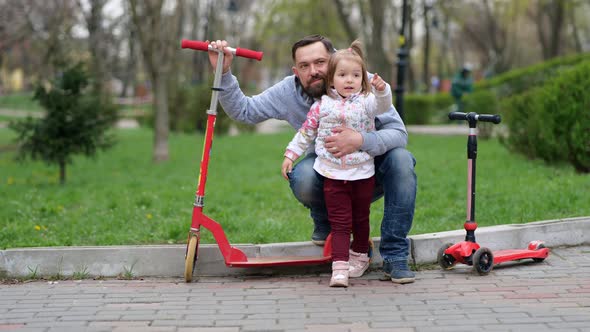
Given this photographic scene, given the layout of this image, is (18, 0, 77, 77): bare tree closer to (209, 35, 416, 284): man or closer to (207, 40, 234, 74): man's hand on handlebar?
(209, 35, 416, 284): man

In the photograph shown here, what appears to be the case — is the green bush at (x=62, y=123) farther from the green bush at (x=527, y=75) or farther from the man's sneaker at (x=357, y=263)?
the green bush at (x=527, y=75)

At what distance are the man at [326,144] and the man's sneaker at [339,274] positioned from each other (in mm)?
310

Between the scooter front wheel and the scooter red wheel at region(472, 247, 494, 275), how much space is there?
178 centimetres

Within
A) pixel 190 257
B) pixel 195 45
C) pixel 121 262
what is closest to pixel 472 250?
pixel 190 257

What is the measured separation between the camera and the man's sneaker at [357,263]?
5314 millimetres

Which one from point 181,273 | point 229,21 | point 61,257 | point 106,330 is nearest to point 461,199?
point 181,273

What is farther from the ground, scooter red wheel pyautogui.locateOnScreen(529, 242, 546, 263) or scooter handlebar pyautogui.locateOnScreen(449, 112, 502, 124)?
scooter handlebar pyautogui.locateOnScreen(449, 112, 502, 124)

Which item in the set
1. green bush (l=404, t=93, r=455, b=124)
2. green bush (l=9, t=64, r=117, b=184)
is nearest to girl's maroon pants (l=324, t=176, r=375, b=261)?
green bush (l=9, t=64, r=117, b=184)

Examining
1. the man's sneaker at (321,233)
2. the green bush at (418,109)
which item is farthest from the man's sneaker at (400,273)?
the green bush at (418,109)

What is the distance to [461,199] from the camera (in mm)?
7898

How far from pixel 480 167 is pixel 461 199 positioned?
2.41 metres

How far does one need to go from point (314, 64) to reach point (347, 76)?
1.27 feet

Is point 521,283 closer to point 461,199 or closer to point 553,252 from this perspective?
point 553,252

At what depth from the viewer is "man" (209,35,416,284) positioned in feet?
16.7
